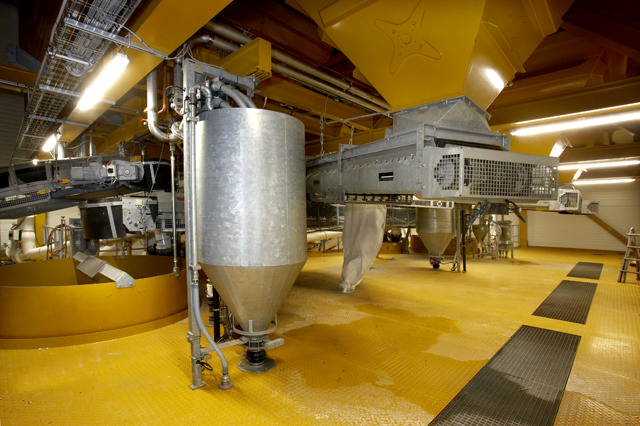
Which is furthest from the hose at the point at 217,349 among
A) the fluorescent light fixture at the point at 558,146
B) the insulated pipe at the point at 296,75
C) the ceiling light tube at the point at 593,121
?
the fluorescent light fixture at the point at 558,146

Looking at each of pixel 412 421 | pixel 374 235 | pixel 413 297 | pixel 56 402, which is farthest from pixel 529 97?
pixel 56 402

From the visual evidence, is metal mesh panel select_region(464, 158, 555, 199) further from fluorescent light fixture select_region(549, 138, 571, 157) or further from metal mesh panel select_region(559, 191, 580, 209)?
metal mesh panel select_region(559, 191, 580, 209)

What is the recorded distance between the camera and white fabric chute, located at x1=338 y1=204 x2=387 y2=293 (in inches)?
272

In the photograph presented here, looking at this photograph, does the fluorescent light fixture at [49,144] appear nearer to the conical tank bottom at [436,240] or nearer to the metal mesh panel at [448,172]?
the metal mesh panel at [448,172]

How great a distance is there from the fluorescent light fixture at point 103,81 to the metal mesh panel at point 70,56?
142mm

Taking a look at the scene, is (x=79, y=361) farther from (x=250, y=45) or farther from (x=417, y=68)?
(x=417, y=68)

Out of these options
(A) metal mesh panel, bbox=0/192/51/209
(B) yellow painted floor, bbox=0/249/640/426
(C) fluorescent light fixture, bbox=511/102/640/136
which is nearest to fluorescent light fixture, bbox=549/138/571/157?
(C) fluorescent light fixture, bbox=511/102/640/136

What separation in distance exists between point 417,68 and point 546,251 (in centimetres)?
1574

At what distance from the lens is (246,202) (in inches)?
119

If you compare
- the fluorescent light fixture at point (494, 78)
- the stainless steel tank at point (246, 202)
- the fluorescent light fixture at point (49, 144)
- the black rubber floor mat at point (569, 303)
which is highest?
the fluorescent light fixture at point (49, 144)

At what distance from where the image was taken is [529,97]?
6.82 m

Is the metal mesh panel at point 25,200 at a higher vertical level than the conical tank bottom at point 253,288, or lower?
higher

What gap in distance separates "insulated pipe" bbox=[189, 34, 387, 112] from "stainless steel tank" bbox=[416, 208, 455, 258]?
3.66 m

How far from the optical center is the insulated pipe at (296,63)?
183 inches
